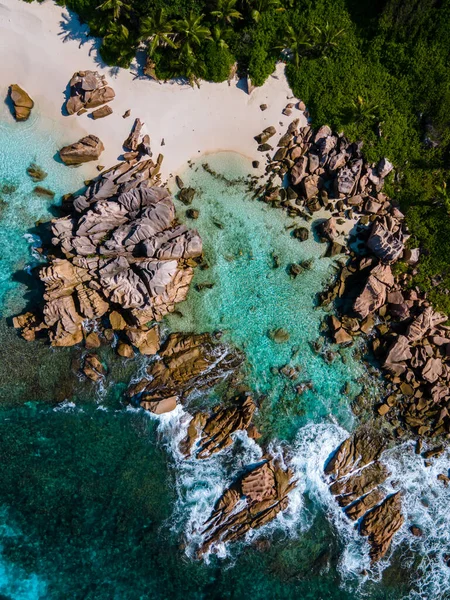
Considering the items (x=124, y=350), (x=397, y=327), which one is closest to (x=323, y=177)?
(x=397, y=327)

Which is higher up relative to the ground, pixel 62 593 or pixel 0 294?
pixel 0 294

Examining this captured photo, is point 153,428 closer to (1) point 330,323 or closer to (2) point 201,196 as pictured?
(1) point 330,323

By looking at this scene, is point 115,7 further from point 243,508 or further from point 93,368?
point 243,508

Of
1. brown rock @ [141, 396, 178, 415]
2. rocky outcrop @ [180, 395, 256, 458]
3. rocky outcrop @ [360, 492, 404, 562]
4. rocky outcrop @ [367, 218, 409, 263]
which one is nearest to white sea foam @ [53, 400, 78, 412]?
brown rock @ [141, 396, 178, 415]

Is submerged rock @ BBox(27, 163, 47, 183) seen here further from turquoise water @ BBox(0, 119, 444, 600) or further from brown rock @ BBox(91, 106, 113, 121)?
brown rock @ BBox(91, 106, 113, 121)

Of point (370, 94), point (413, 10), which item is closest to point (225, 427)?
point (370, 94)

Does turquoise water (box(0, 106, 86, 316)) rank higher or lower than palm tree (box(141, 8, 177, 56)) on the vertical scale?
lower

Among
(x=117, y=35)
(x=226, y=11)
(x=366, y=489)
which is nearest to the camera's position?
(x=226, y=11)
